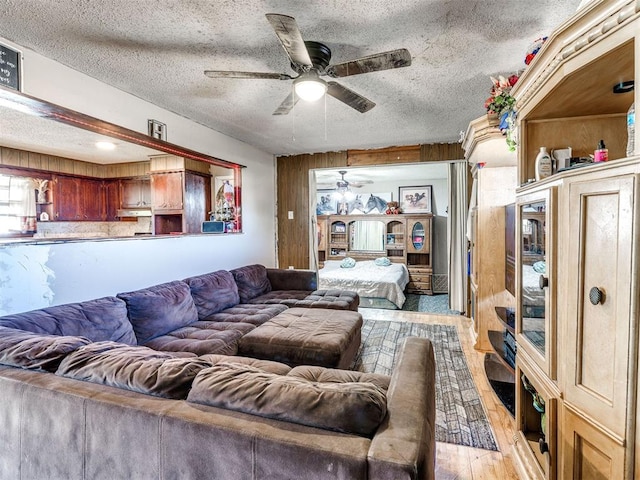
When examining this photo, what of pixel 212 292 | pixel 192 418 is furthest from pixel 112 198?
pixel 192 418

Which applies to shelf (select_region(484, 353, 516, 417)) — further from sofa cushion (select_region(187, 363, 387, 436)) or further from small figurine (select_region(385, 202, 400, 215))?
small figurine (select_region(385, 202, 400, 215))

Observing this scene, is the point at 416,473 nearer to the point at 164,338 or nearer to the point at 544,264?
the point at 544,264

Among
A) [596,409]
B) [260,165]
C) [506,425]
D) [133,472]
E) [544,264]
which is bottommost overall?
[506,425]

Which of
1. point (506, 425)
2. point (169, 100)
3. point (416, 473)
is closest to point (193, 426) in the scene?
point (416, 473)

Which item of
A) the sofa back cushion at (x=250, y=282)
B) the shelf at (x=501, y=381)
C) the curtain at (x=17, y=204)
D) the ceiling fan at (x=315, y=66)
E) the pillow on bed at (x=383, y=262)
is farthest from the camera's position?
the pillow on bed at (x=383, y=262)

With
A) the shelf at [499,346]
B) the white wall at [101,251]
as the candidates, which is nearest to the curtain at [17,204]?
the white wall at [101,251]

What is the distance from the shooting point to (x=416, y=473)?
76 cm

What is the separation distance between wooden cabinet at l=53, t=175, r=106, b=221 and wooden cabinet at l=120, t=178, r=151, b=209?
0.25 metres

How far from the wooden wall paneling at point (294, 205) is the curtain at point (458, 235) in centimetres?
199

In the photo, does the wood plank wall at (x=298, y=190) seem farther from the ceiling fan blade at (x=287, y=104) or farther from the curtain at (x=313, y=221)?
the ceiling fan blade at (x=287, y=104)

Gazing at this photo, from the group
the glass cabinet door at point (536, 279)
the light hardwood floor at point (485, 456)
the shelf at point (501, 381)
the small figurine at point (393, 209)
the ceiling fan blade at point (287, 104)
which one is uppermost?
the ceiling fan blade at point (287, 104)

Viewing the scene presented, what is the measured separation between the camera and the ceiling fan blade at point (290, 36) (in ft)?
4.57

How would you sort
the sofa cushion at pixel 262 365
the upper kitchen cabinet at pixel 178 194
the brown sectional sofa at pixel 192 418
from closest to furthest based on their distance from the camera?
the brown sectional sofa at pixel 192 418 < the sofa cushion at pixel 262 365 < the upper kitchen cabinet at pixel 178 194

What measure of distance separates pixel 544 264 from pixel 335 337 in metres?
1.47
